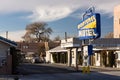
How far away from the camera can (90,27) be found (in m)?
24.3

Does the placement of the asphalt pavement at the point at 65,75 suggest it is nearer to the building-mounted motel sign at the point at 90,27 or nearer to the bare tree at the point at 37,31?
the building-mounted motel sign at the point at 90,27

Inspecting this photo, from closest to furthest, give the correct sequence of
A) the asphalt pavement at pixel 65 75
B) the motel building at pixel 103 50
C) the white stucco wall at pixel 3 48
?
the asphalt pavement at pixel 65 75, the white stucco wall at pixel 3 48, the motel building at pixel 103 50

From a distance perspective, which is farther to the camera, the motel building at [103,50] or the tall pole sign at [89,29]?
the motel building at [103,50]

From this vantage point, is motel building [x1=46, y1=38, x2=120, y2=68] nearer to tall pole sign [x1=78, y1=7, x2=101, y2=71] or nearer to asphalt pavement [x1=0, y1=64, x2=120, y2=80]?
asphalt pavement [x1=0, y1=64, x2=120, y2=80]

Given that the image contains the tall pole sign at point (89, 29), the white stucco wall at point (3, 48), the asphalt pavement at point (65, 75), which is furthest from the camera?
the white stucco wall at point (3, 48)

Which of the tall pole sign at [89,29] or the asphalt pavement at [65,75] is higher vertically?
the tall pole sign at [89,29]

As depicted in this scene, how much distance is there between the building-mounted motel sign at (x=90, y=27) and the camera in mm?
23531

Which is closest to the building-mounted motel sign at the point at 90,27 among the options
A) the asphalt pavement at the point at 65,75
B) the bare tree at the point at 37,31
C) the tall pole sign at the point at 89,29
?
the tall pole sign at the point at 89,29

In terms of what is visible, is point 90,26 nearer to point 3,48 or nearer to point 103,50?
point 3,48

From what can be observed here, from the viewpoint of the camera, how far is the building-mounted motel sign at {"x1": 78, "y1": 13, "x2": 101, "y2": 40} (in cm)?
2353

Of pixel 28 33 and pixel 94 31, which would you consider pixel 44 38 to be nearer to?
pixel 28 33

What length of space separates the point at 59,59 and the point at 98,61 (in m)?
18.4

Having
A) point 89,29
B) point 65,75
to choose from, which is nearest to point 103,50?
point 65,75

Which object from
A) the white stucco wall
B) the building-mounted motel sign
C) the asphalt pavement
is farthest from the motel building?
the building-mounted motel sign
